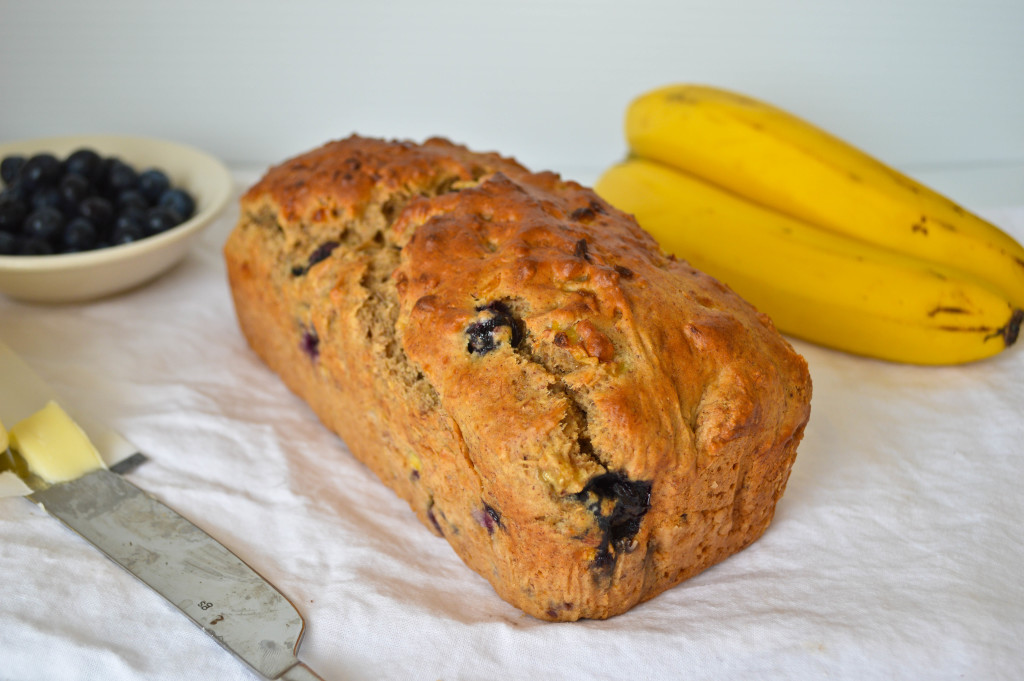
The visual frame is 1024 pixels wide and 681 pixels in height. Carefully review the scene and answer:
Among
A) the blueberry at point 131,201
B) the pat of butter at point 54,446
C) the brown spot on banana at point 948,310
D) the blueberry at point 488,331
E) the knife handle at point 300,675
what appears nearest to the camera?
the knife handle at point 300,675

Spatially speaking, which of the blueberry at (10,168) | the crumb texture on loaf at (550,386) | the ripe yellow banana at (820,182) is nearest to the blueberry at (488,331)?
the crumb texture on loaf at (550,386)

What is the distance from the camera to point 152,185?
7.29ft

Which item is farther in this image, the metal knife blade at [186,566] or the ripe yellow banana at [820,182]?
the ripe yellow banana at [820,182]

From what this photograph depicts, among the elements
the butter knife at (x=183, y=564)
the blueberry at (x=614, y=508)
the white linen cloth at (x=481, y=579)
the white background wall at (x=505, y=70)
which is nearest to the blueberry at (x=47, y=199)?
the white linen cloth at (x=481, y=579)

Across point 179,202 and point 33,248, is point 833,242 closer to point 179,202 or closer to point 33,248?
point 179,202

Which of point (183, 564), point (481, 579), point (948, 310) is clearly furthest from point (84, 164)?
point (948, 310)

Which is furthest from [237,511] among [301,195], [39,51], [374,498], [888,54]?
[888,54]

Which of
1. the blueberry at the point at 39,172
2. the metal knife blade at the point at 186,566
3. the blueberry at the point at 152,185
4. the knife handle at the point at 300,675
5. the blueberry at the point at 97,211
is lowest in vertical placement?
the metal knife blade at the point at 186,566

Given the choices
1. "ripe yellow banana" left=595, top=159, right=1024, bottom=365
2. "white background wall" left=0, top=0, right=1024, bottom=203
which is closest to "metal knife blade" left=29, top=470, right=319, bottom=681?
"ripe yellow banana" left=595, top=159, right=1024, bottom=365

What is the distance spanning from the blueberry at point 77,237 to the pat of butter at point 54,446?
59 centimetres

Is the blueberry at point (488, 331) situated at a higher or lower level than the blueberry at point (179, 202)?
higher

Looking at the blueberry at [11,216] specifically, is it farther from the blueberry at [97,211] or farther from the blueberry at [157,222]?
the blueberry at [157,222]

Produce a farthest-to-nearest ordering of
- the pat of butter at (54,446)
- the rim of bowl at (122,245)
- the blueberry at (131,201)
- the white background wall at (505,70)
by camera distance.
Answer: the white background wall at (505,70), the blueberry at (131,201), the rim of bowl at (122,245), the pat of butter at (54,446)

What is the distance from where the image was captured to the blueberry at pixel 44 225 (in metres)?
2.00
